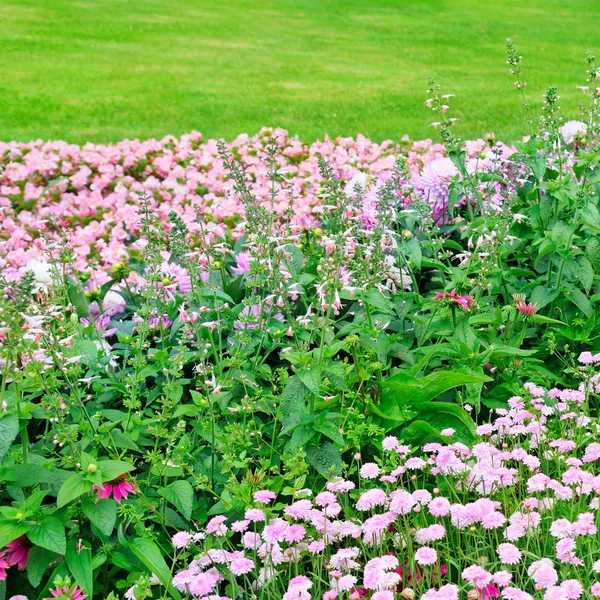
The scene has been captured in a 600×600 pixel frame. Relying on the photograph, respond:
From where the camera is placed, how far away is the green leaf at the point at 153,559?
193 cm

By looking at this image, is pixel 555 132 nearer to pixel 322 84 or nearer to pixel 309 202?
pixel 309 202

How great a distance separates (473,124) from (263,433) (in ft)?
21.8

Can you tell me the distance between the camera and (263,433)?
2.51m

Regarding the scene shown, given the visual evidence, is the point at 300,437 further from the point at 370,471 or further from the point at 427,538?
the point at 427,538

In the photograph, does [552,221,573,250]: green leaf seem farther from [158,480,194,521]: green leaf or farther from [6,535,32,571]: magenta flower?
[6,535,32,571]: magenta flower

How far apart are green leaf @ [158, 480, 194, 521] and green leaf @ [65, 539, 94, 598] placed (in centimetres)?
22

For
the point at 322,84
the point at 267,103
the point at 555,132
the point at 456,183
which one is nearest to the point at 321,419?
the point at 456,183

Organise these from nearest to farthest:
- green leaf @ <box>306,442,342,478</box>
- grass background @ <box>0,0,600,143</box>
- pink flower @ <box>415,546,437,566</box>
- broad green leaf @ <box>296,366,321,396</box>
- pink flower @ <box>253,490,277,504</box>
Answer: pink flower @ <box>415,546,437,566</box> → pink flower @ <box>253,490,277,504</box> → broad green leaf @ <box>296,366,321,396</box> → green leaf @ <box>306,442,342,478</box> → grass background @ <box>0,0,600,143</box>

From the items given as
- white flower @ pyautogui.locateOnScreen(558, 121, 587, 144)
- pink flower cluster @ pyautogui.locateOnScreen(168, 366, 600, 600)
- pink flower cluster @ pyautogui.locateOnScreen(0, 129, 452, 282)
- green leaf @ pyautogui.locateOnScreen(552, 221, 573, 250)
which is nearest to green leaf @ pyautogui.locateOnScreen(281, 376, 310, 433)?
pink flower cluster @ pyautogui.locateOnScreen(168, 366, 600, 600)

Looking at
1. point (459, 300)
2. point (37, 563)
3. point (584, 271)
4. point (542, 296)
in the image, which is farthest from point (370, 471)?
point (584, 271)

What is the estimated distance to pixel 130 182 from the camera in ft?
18.6

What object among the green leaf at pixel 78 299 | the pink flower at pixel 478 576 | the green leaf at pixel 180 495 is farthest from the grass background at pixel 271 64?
the pink flower at pixel 478 576

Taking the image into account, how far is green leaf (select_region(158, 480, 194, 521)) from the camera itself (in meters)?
2.05

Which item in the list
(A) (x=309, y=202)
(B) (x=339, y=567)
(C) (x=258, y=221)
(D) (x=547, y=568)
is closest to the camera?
(D) (x=547, y=568)
